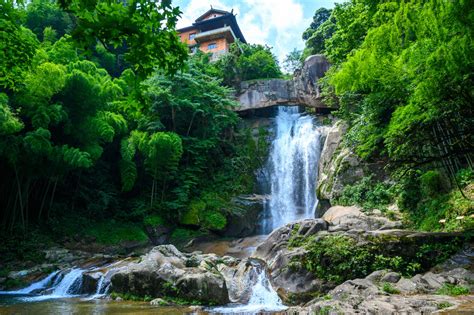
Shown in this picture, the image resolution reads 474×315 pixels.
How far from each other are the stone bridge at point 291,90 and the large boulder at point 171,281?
17.1 meters

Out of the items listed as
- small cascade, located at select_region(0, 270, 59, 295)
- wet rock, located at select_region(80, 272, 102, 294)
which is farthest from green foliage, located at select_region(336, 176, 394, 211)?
small cascade, located at select_region(0, 270, 59, 295)

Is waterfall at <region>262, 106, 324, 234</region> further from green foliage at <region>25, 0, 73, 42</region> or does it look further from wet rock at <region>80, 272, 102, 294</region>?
green foliage at <region>25, 0, 73, 42</region>

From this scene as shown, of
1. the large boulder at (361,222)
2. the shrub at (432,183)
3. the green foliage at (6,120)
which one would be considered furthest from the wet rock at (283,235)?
the green foliage at (6,120)

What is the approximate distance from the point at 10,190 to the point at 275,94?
56.7 feet

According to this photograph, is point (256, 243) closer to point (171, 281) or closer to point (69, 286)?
point (171, 281)

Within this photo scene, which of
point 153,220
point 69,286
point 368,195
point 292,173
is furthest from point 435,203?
point 153,220

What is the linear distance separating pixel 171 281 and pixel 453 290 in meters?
6.03

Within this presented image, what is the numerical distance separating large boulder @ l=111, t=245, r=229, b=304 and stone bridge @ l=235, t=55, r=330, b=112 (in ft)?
56.0

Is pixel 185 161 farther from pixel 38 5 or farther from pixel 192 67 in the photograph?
pixel 38 5

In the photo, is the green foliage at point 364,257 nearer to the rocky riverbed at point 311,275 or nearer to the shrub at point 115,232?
the rocky riverbed at point 311,275

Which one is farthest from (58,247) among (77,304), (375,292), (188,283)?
(375,292)

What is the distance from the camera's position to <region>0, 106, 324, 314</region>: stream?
25.7 feet

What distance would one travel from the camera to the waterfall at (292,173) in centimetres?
1889

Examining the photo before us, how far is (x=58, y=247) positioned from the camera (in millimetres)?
14734
